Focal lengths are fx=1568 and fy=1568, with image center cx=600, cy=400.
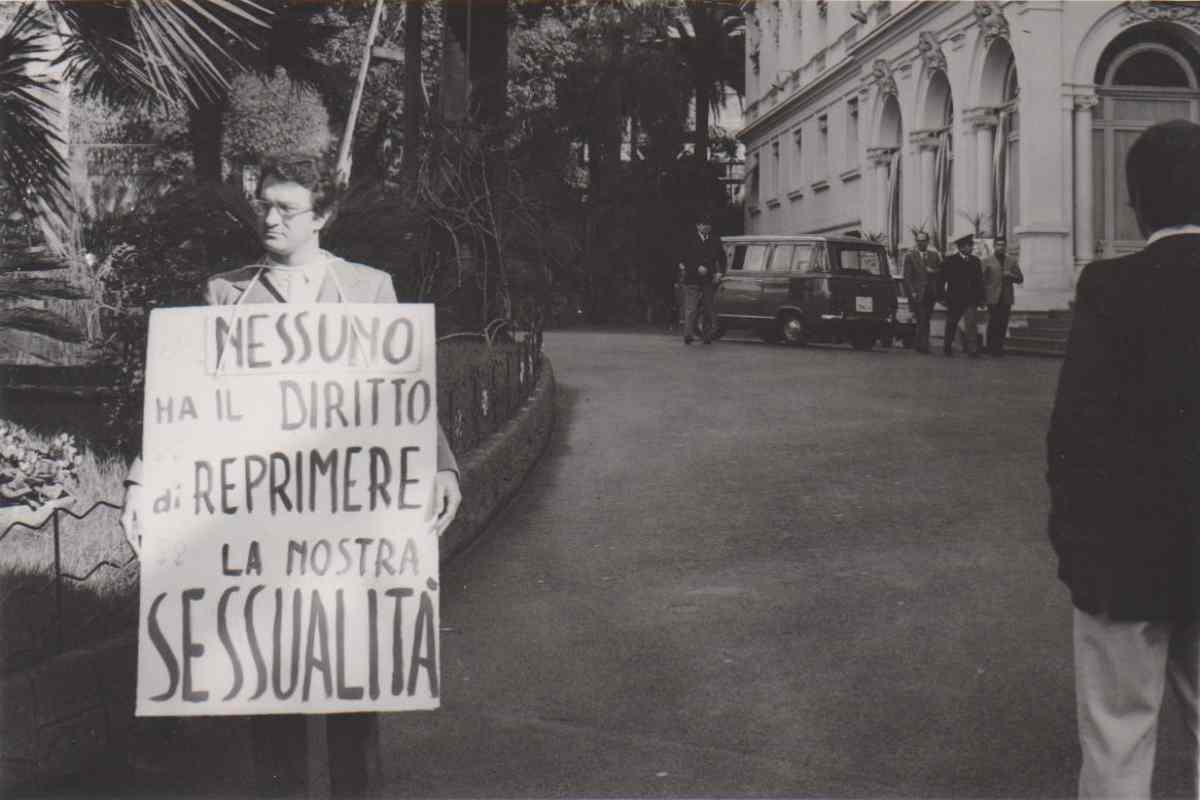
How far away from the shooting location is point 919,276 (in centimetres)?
2541

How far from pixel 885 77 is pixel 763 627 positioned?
98.7ft

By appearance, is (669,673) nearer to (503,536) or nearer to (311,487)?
(311,487)

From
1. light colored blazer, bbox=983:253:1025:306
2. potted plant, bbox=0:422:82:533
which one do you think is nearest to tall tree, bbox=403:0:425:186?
potted plant, bbox=0:422:82:533

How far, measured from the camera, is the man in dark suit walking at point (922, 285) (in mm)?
24891

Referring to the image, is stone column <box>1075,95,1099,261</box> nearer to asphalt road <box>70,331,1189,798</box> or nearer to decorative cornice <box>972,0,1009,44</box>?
decorative cornice <box>972,0,1009,44</box>

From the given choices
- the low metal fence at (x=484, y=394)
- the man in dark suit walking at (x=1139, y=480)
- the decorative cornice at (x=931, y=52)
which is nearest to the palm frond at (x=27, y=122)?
the low metal fence at (x=484, y=394)

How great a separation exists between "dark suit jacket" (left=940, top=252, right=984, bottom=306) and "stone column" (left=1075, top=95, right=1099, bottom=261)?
13.7 ft

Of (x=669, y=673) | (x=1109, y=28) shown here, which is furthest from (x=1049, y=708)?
(x=1109, y=28)

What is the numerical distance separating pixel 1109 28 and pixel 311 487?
2557 centimetres

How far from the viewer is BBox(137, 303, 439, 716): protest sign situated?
4.03 meters

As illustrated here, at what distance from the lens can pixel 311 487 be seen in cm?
410

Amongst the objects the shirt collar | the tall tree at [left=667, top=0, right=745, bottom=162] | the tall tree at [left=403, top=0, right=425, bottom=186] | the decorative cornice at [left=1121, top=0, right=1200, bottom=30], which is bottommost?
the shirt collar

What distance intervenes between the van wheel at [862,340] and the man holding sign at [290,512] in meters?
22.3

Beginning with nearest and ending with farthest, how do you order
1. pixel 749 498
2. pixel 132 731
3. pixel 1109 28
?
1. pixel 132 731
2. pixel 749 498
3. pixel 1109 28
